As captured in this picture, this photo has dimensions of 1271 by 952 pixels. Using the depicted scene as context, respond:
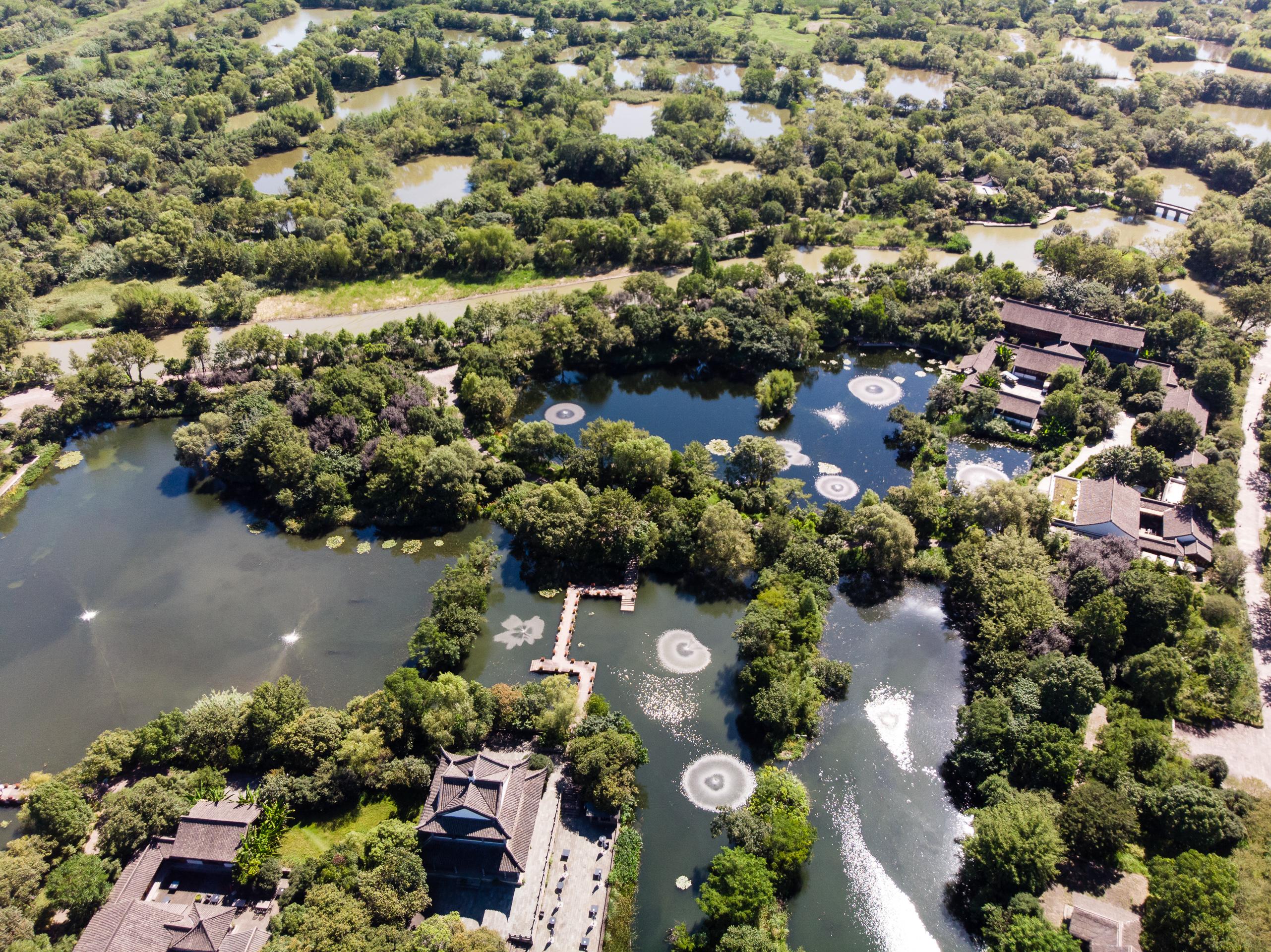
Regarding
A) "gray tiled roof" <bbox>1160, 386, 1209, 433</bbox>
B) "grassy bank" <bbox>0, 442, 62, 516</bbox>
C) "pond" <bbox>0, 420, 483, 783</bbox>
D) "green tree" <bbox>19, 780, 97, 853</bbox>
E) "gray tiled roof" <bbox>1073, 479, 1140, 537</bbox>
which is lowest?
"grassy bank" <bbox>0, 442, 62, 516</bbox>

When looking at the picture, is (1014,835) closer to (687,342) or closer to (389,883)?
(389,883)

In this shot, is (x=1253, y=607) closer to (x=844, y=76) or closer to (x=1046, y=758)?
(x=1046, y=758)

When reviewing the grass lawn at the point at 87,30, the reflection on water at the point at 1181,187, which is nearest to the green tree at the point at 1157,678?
the reflection on water at the point at 1181,187

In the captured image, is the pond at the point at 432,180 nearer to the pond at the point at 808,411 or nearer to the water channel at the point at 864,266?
the water channel at the point at 864,266

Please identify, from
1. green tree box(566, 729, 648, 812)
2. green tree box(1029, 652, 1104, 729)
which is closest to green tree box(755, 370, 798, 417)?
green tree box(1029, 652, 1104, 729)

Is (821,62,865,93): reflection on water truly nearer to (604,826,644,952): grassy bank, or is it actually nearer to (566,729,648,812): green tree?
(566,729,648,812): green tree

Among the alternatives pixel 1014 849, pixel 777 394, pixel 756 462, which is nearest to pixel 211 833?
pixel 1014 849
